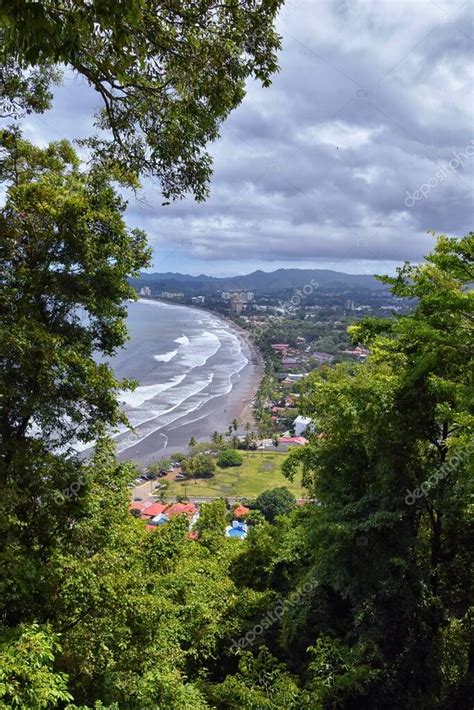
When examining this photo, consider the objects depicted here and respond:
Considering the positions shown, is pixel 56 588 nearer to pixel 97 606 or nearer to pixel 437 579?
pixel 97 606

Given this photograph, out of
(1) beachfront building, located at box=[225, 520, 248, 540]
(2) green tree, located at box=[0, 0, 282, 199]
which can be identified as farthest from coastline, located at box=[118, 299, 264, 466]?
(2) green tree, located at box=[0, 0, 282, 199]

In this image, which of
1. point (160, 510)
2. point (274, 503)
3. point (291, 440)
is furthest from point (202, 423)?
point (160, 510)

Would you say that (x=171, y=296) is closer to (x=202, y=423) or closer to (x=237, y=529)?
(x=202, y=423)

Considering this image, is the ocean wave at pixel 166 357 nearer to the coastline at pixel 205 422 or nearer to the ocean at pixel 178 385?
the ocean at pixel 178 385

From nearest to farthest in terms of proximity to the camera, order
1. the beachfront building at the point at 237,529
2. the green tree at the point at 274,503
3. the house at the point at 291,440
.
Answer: the beachfront building at the point at 237,529 < the green tree at the point at 274,503 < the house at the point at 291,440

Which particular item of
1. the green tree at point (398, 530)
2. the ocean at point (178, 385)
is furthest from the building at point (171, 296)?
the green tree at point (398, 530)

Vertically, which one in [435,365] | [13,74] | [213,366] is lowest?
[213,366]

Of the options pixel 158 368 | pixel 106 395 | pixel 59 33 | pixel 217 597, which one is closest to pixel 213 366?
pixel 158 368
